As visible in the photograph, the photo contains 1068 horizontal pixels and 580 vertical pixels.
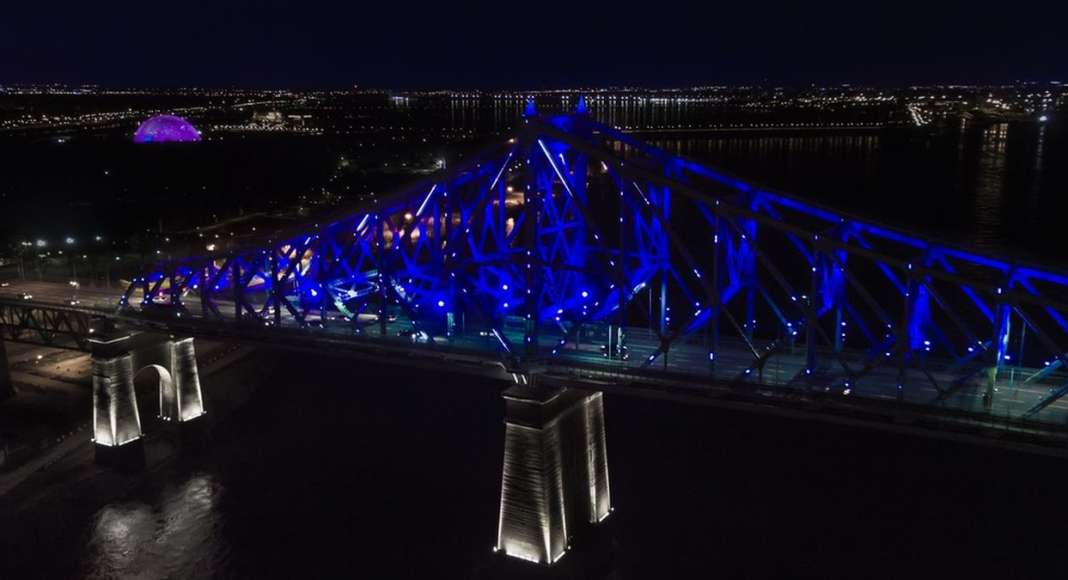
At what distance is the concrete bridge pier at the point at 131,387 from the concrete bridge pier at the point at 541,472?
64.3 feet

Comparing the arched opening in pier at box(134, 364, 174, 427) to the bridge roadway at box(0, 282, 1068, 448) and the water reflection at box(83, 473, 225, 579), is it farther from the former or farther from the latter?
the water reflection at box(83, 473, 225, 579)

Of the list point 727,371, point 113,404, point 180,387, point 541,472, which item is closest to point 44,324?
point 180,387

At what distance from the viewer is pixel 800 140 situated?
655ft

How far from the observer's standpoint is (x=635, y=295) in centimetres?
3278

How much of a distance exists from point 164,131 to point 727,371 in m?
172

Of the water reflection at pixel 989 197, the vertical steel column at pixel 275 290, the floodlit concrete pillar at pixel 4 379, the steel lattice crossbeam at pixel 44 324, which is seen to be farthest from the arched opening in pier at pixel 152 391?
the water reflection at pixel 989 197

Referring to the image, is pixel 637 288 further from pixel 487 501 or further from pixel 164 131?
pixel 164 131

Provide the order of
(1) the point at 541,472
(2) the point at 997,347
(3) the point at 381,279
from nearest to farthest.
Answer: (2) the point at 997,347
(1) the point at 541,472
(3) the point at 381,279

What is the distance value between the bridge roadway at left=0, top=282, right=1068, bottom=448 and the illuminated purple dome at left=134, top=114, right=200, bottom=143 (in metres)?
153

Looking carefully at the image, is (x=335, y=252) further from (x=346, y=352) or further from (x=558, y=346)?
(x=558, y=346)

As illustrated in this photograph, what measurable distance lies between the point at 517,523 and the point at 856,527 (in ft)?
42.8

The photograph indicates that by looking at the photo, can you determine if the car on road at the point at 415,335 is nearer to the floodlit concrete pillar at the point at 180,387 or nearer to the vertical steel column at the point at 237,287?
the vertical steel column at the point at 237,287

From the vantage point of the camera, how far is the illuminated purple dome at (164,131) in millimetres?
178500

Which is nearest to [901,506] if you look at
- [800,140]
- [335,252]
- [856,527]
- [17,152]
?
[856,527]
